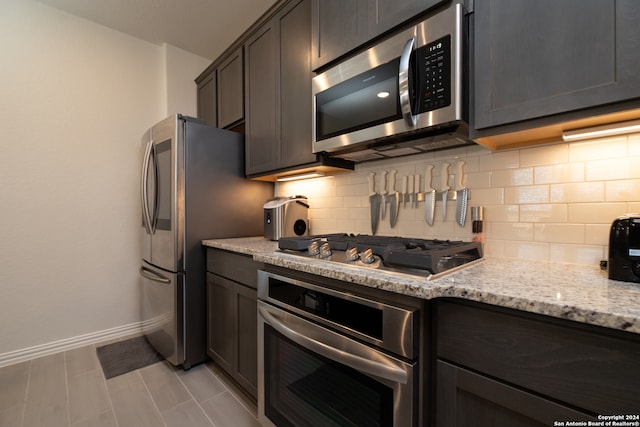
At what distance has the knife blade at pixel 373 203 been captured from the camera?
170 cm

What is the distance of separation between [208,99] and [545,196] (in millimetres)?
2774

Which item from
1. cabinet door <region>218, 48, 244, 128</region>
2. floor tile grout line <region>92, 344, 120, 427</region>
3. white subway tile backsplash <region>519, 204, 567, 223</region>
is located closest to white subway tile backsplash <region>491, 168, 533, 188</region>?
white subway tile backsplash <region>519, 204, 567, 223</region>

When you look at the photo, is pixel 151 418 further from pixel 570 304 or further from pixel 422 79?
pixel 422 79

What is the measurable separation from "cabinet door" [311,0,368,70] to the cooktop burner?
973 millimetres

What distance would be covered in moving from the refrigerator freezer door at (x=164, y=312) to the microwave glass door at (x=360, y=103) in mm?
1425

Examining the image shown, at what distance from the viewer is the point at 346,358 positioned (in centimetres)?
94

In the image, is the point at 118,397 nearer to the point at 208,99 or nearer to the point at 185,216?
the point at 185,216

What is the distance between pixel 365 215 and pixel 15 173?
261cm

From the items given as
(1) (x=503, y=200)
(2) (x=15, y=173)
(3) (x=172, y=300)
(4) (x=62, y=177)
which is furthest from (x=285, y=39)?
(2) (x=15, y=173)

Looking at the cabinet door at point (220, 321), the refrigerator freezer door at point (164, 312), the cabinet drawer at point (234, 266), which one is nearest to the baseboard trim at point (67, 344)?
the refrigerator freezer door at point (164, 312)

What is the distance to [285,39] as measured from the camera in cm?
183

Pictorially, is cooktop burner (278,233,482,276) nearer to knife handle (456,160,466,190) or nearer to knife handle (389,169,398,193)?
knife handle (456,160,466,190)

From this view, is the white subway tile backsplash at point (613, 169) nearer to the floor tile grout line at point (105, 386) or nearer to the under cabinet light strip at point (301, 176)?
the under cabinet light strip at point (301, 176)

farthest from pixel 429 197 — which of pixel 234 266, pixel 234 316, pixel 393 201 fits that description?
pixel 234 316
